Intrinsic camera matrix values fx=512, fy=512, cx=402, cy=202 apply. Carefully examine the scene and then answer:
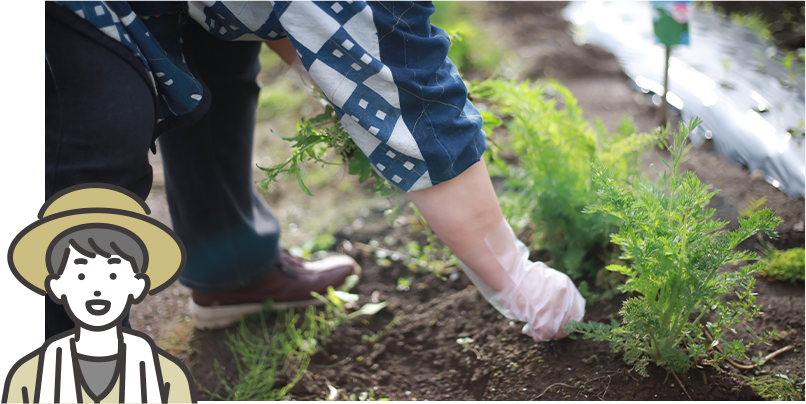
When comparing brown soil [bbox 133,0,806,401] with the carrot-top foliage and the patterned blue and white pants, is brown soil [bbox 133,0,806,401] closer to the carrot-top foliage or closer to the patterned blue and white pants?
the carrot-top foliage

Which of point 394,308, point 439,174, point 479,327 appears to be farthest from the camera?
point 394,308

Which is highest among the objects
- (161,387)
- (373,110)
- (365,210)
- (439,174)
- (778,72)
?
(373,110)

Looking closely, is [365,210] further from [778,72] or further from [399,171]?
[778,72]

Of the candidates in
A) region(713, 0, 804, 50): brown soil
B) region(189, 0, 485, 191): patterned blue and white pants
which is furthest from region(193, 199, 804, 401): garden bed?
region(713, 0, 804, 50): brown soil

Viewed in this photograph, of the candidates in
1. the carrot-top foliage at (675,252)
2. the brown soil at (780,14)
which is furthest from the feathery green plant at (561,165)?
the brown soil at (780,14)

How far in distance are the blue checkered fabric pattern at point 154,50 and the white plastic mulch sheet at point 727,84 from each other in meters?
1.78

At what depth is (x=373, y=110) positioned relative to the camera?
0.86 meters

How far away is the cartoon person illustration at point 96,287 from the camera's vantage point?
703mm

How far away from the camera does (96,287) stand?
2.32 feet

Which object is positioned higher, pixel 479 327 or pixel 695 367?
pixel 695 367

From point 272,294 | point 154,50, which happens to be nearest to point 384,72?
point 154,50

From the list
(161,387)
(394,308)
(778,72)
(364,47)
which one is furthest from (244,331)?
(778,72)

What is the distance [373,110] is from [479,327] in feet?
2.68

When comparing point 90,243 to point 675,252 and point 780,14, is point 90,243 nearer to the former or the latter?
point 675,252
